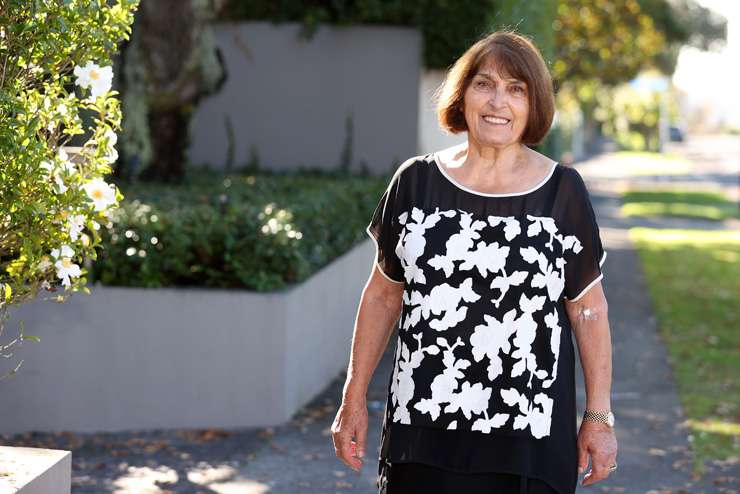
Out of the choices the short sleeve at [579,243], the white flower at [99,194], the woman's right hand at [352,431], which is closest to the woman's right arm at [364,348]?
the woman's right hand at [352,431]

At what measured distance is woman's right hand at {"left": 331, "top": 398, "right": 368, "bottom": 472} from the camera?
3705 mm

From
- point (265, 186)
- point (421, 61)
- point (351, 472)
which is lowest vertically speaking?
point (351, 472)

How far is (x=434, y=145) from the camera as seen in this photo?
14984mm

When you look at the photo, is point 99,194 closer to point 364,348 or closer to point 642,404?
point 364,348

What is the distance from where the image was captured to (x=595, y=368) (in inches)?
139

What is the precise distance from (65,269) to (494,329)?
1.36m

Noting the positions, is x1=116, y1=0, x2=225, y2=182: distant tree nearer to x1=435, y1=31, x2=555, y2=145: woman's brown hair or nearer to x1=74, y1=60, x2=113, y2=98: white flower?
x1=74, y1=60, x2=113, y2=98: white flower

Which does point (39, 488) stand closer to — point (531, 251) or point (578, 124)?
point (531, 251)

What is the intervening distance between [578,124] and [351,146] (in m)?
43.5

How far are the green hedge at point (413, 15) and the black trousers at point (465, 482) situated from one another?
10172 mm

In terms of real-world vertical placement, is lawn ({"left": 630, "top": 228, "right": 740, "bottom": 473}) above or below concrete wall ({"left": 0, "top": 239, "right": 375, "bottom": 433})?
below

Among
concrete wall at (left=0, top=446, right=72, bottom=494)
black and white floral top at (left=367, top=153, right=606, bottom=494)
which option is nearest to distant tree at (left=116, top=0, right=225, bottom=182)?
concrete wall at (left=0, top=446, right=72, bottom=494)

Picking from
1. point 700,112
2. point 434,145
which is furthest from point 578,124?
point 700,112

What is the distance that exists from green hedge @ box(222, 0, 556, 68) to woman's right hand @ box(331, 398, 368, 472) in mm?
9877
